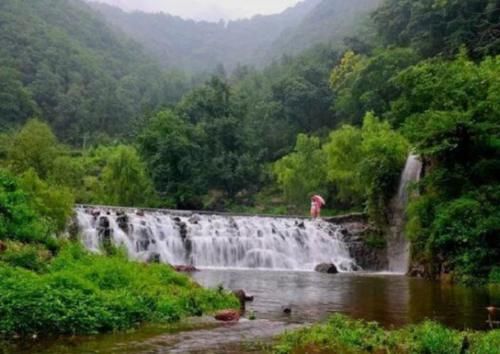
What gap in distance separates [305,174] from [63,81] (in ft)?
179

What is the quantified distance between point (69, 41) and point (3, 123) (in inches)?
1304

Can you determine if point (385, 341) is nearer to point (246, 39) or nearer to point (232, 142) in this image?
point (232, 142)

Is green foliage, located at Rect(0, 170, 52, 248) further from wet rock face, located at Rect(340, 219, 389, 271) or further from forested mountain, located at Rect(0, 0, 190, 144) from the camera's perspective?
forested mountain, located at Rect(0, 0, 190, 144)

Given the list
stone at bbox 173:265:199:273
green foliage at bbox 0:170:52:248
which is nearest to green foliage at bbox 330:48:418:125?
stone at bbox 173:265:199:273

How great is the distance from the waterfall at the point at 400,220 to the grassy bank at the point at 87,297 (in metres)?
19.1

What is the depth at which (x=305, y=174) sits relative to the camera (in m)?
53.2

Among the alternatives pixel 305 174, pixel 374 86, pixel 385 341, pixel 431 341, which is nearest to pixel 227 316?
pixel 385 341

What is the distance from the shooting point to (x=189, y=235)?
33812 millimetres

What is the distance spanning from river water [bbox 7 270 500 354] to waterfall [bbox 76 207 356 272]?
16.2 feet

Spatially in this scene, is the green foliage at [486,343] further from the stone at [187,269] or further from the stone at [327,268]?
the stone at [327,268]

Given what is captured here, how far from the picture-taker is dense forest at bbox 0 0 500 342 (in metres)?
15.1

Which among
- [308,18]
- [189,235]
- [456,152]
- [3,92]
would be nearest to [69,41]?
[3,92]

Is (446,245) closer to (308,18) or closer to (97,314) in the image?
(97,314)

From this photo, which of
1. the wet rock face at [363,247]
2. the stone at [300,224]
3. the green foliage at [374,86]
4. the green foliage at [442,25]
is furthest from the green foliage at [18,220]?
the green foliage at [374,86]
